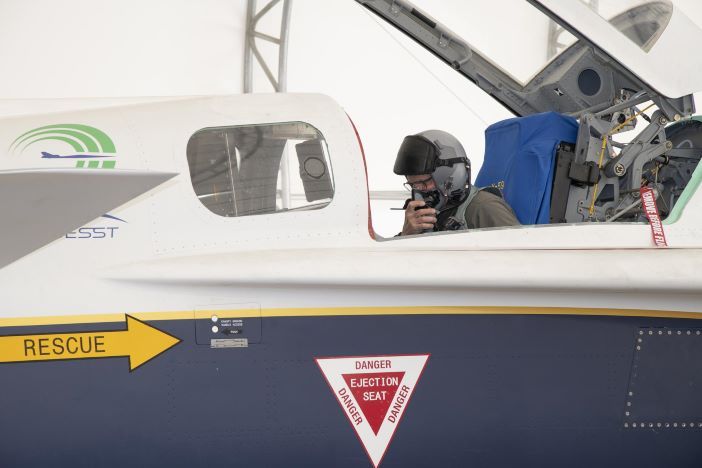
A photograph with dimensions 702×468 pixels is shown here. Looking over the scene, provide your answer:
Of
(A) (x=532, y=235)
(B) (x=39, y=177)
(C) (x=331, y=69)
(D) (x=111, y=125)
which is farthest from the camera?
(C) (x=331, y=69)

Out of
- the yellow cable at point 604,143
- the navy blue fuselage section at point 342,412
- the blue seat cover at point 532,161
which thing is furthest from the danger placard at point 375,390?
the yellow cable at point 604,143

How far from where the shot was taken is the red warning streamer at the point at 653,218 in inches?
135

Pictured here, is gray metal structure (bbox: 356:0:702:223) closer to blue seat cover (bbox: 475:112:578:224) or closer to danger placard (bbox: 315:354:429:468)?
blue seat cover (bbox: 475:112:578:224)

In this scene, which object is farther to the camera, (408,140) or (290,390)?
(408,140)

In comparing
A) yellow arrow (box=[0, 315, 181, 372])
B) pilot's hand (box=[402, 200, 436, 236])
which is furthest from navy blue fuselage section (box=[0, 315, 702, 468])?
pilot's hand (box=[402, 200, 436, 236])

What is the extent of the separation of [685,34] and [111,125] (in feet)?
8.65

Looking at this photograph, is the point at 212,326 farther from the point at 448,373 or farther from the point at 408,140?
the point at 408,140

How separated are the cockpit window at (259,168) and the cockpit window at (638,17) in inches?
58.1

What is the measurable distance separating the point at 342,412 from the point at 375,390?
6.1 inches

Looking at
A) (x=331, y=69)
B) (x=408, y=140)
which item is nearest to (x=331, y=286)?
(x=408, y=140)

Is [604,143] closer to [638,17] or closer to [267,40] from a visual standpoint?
[638,17]

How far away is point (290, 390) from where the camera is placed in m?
3.04

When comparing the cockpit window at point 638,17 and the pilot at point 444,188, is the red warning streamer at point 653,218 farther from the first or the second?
the cockpit window at point 638,17

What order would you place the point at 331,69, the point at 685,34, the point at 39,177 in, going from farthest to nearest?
the point at 331,69 → the point at 685,34 → the point at 39,177
